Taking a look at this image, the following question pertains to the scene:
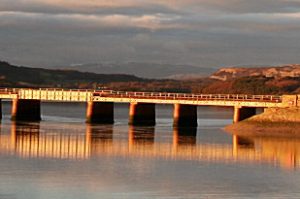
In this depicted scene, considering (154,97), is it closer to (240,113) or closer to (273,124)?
(240,113)

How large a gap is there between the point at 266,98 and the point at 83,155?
1395 inches

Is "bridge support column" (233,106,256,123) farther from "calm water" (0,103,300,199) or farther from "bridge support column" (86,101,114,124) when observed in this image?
"bridge support column" (86,101,114,124)

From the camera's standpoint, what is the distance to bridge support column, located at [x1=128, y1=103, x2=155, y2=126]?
98312mm

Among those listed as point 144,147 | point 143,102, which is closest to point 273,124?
point 143,102

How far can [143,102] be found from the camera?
98312 millimetres

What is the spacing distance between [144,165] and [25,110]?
53.0m

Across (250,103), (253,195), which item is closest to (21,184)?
(253,195)

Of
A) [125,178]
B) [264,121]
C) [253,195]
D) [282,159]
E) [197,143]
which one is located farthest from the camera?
[264,121]

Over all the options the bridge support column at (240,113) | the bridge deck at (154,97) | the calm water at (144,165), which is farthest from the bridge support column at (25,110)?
the bridge support column at (240,113)

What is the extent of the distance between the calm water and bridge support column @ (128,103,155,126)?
504 inches

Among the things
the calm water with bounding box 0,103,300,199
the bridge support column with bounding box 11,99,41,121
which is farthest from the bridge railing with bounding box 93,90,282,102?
the calm water with bounding box 0,103,300,199

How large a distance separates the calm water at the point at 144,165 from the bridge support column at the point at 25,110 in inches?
807

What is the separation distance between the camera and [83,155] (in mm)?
62281

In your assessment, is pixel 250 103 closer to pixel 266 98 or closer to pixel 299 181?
pixel 266 98
